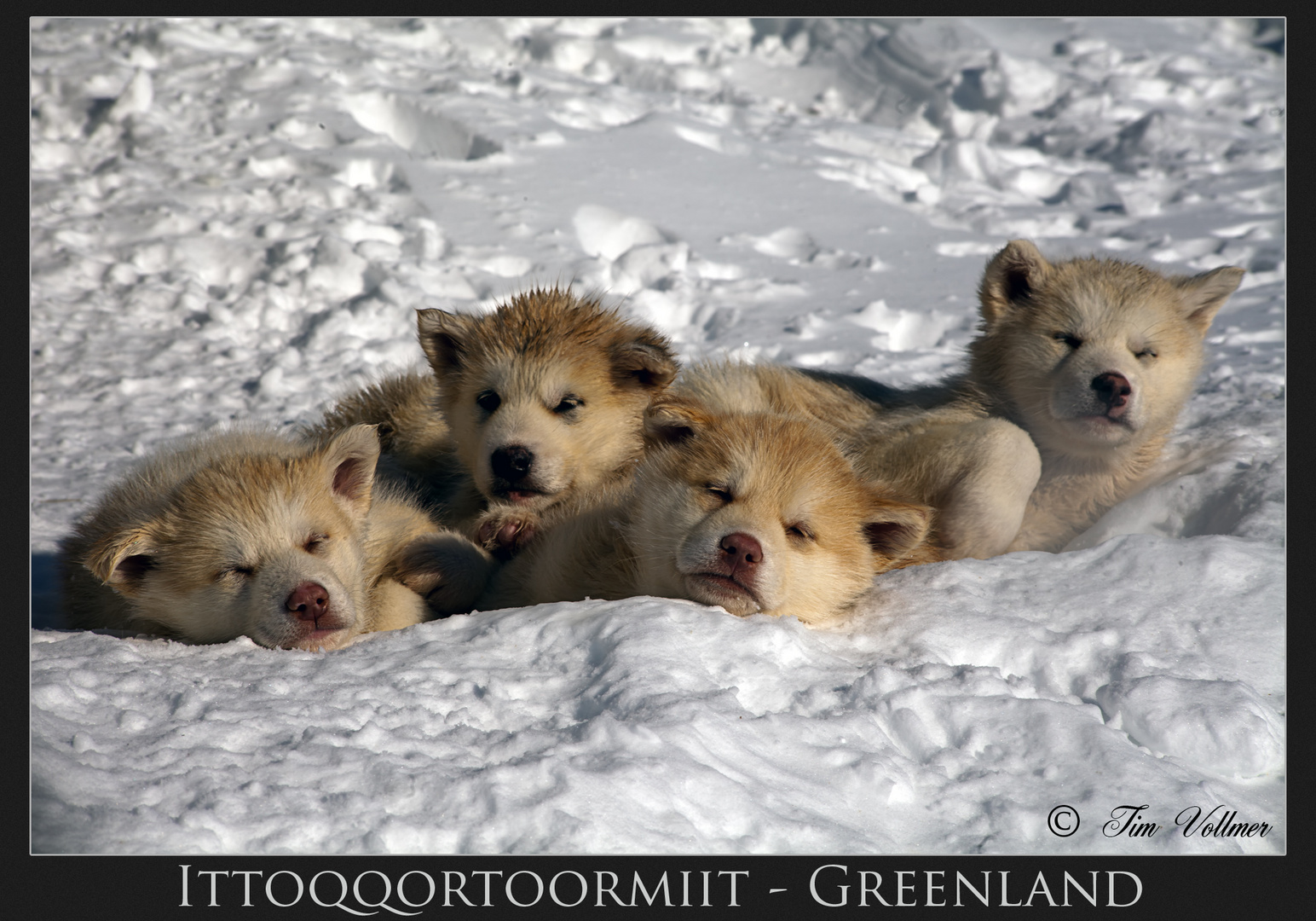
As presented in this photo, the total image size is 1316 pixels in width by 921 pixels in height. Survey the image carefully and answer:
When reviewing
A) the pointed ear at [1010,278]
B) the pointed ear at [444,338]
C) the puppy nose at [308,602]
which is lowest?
the puppy nose at [308,602]

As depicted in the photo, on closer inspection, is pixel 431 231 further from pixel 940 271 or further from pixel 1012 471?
pixel 1012 471

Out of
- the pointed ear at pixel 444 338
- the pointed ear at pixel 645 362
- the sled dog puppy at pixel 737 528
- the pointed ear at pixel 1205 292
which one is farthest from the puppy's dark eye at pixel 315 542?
the pointed ear at pixel 1205 292

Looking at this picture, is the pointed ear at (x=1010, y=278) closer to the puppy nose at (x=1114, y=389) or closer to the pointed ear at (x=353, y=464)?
the puppy nose at (x=1114, y=389)

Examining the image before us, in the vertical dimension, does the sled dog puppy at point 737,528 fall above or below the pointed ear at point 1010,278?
below

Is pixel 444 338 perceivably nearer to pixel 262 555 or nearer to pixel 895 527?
pixel 262 555

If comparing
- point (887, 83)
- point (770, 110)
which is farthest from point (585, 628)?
point (887, 83)

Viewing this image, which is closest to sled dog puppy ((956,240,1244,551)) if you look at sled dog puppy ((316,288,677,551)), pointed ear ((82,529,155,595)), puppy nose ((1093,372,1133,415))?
puppy nose ((1093,372,1133,415))
